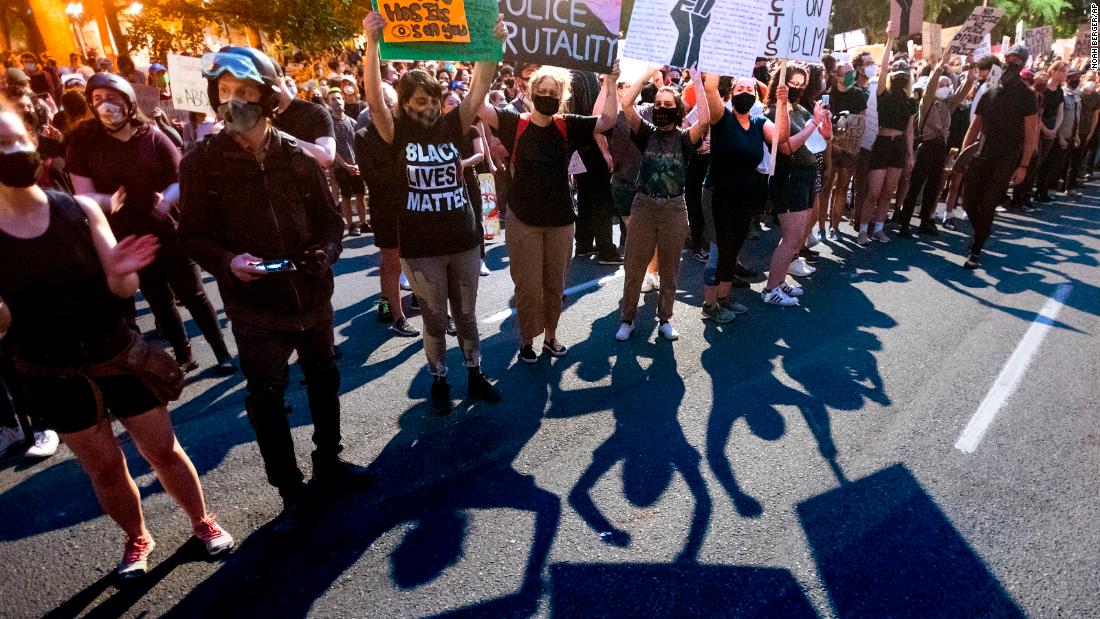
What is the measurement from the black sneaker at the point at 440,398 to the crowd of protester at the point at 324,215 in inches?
0.6

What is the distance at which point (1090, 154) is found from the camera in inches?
519

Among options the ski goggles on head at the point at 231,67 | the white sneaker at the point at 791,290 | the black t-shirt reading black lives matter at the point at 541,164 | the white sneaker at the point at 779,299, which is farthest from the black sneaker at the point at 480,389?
the white sneaker at the point at 791,290

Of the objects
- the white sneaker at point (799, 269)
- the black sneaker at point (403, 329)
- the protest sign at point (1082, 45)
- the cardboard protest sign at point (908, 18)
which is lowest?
the white sneaker at point (799, 269)

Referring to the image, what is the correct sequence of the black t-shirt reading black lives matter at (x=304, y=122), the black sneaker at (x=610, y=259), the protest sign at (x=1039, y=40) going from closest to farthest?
1. the black t-shirt reading black lives matter at (x=304, y=122)
2. the black sneaker at (x=610, y=259)
3. the protest sign at (x=1039, y=40)

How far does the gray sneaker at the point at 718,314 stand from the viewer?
18.1 feet

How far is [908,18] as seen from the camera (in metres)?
7.52

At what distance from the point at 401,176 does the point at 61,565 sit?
248cm

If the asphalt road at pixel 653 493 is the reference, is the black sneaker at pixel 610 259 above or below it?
below

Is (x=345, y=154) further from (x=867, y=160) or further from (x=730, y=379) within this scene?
(x=867, y=160)

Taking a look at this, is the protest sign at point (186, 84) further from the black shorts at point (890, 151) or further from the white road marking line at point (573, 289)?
the black shorts at point (890, 151)

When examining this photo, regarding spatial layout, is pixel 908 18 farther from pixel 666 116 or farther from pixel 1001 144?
pixel 666 116

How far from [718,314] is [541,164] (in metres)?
2.34

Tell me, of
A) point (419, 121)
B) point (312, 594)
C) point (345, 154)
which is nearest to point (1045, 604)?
point (312, 594)

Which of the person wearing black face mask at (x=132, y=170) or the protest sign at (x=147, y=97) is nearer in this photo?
the person wearing black face mask at (x=132, y=170)
